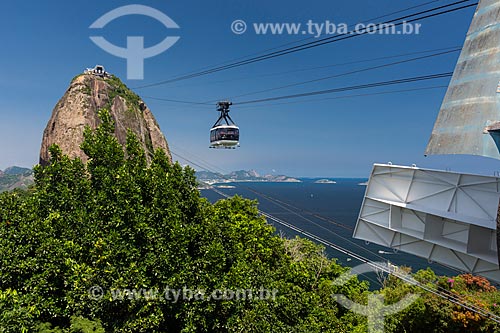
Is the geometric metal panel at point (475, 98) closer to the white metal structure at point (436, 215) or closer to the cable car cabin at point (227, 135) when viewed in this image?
the white metal structure at point (436, 215)

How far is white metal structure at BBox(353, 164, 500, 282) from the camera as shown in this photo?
6.29 m

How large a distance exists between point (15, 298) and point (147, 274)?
11.0 ft

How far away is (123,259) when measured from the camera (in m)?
9.22

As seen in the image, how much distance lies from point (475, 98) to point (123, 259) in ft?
32.1

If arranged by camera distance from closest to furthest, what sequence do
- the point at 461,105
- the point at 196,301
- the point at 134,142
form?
the point at 461,105
the point at 196,301
the point at 134,142

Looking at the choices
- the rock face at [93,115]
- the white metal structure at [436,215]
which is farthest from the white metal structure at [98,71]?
the white metal structure at [436,215]

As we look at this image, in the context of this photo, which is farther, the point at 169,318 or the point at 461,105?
the point at 169,318

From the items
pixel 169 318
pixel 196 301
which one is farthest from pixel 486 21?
pixel 169 318

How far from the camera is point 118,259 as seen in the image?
927cm

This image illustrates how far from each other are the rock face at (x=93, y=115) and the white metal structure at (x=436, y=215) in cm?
5499

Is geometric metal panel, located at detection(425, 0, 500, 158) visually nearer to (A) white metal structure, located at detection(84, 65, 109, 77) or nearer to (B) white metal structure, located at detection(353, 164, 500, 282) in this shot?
(B) white metal structure, located at detection(353, 164, 500, 282)

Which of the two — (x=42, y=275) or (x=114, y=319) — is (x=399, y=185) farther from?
(x=42, y=275)

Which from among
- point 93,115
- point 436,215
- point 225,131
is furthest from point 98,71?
point 436,215

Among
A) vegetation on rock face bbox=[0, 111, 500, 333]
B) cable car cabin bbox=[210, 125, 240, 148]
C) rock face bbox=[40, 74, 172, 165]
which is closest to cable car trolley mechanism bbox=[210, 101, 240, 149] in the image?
cable car cabin bbox=[210, 125, 240, 148]
